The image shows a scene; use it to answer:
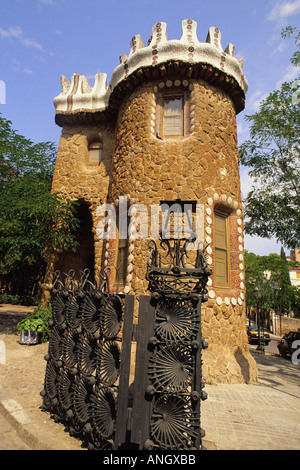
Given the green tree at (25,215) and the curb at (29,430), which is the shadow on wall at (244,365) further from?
the green tree at (25,215)

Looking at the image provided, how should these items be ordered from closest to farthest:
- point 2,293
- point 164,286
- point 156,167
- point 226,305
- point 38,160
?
1. point 164,286
2. point 226,305
3. point 156,167
4. point 38,160
5. point 2,293

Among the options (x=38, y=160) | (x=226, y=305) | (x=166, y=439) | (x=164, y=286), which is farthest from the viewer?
(x=38, y=160)

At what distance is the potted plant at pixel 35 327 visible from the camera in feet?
27.1

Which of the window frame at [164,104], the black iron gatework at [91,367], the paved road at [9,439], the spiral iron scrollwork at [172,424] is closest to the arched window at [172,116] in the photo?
the window frame at [164,104]

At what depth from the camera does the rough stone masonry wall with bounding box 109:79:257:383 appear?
22.1 ft

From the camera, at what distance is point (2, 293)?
22484 mm

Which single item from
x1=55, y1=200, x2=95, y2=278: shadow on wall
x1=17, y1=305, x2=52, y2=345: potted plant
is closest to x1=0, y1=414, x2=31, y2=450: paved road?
x1=17, y1=305, x2=52, y2=345: potted plant

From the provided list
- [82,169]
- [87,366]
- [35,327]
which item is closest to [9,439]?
[87,366]

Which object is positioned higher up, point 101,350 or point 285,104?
point 285,104

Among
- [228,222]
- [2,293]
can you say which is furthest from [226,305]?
[2,293]

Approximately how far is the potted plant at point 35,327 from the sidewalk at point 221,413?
40.5 inches

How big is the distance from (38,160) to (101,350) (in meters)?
11.0

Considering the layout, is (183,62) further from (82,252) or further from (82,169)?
(82,252)
